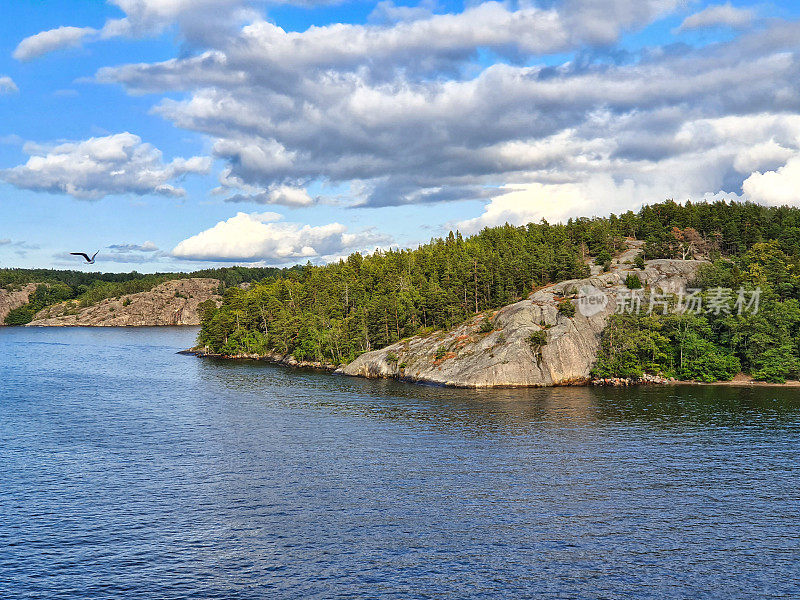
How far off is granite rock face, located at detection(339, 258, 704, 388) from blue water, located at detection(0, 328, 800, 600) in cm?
2235

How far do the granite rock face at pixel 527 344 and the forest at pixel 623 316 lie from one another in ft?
20.7

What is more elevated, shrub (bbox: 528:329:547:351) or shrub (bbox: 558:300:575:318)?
shrub (bbox: 558:300:575:318)

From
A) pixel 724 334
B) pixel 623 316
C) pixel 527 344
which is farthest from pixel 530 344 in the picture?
pixel 724 334

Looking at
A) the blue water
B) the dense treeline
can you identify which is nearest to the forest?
the dense treeline

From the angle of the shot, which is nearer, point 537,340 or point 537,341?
point 537,340

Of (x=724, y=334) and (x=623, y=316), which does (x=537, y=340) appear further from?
(x=724, y=334)

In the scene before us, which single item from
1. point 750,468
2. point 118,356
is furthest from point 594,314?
point 118,356

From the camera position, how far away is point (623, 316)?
128625 mm

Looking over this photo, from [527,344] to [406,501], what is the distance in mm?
76143

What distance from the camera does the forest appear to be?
122062mm

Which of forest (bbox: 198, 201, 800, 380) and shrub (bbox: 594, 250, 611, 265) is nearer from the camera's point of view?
forest (bbox: 198, 201, 800, 380)

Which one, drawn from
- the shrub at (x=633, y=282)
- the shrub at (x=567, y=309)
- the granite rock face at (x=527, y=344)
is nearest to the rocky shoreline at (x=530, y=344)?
the granite rock face at (x=527, y=344)

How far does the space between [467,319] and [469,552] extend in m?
106

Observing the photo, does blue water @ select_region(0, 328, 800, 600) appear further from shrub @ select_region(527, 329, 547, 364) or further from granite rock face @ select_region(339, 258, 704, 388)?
shrub @ select_region(527, 329, 547, 364)
